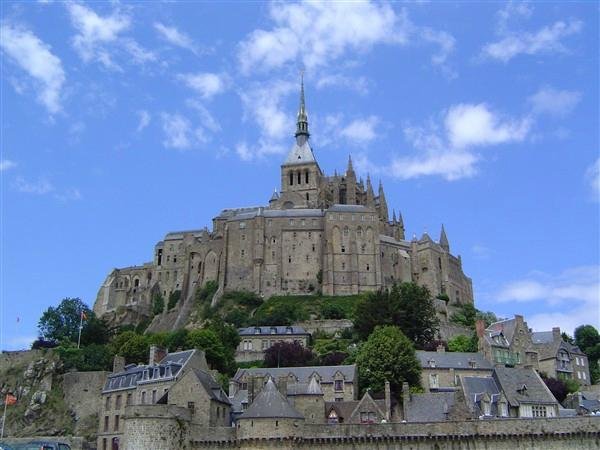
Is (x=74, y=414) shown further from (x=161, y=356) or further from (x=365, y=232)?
(x=365, y=232)

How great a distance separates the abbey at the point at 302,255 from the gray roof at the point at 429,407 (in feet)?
177

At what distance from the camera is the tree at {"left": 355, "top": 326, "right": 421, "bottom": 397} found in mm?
65250

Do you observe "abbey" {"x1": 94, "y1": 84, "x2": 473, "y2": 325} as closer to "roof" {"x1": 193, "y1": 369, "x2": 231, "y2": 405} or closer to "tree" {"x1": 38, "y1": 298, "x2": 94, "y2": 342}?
"tree" {"x1": 38, "y1": 298, "x2": 94, "y2": 342}

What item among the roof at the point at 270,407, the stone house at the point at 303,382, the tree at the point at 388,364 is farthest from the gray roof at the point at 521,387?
the roof at the point at 270,407

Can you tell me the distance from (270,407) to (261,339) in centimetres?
3973

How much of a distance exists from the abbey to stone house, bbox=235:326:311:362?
21572 millimetres

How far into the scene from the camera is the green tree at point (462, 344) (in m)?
82.9

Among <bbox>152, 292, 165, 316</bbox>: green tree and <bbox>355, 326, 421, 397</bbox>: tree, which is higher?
<bbox>152, 292, 165, 316</bbox>: green tree

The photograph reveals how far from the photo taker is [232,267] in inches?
4648

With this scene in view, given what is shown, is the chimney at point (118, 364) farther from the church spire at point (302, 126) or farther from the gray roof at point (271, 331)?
the church spire at point (302, 126)

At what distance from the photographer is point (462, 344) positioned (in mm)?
85688

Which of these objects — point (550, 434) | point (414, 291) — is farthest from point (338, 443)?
point (414, 291)

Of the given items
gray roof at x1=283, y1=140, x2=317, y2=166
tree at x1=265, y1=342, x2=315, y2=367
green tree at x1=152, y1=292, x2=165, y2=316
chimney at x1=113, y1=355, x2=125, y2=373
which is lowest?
chimney at x1=113, y1=355, x2=125, y2=373

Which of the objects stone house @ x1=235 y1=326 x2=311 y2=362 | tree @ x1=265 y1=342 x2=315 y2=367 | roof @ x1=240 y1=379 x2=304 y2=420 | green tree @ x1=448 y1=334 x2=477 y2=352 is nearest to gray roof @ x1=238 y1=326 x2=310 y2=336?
stone house @ x1=235 y1=326 x2=311 y2=362
